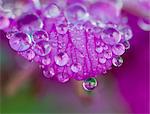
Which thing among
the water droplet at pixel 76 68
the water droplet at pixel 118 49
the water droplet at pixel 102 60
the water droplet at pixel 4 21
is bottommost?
the water droplet at pixel 76 68

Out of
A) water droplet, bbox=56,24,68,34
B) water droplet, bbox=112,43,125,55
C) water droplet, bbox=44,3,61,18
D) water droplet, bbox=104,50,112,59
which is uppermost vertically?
water droplet, bbox=44,3,61,18

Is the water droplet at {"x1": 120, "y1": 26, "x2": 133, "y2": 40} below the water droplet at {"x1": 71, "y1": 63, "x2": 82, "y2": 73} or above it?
above

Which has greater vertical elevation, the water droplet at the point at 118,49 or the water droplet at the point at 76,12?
the water droplet at the point at 76,12

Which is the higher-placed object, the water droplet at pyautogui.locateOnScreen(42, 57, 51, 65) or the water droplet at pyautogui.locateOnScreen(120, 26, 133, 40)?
the water droplet at pyautogui.locateOnScreen(120, 26, 133, 40)

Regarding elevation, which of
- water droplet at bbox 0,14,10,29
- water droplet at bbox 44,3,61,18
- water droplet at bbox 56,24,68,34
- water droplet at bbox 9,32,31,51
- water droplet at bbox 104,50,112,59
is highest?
water droplet at bbox 44,3,61,18
